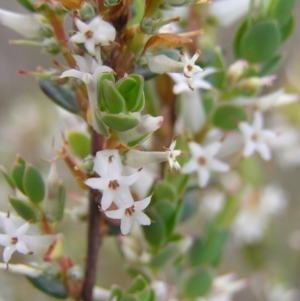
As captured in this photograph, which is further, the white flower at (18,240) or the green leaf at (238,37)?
the green leaf at (238,37)

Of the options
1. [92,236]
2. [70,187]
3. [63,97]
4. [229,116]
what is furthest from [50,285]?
[70,187]

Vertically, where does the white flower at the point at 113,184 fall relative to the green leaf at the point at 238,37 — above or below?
below

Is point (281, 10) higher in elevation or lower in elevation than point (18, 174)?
higher

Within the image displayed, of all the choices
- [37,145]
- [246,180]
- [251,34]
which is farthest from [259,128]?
[37,145]

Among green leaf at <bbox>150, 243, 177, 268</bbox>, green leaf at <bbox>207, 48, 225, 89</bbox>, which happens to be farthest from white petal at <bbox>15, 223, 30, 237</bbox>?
green leaf at <bbox>207, 48, 225, 89</bbox>

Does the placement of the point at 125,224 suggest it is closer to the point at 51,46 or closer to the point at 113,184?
the point at 113,184

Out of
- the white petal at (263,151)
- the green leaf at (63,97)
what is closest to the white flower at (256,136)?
the white petal at (263,151)

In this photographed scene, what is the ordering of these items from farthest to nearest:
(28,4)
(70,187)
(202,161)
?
(70,187) < (202,161) < (28,4)

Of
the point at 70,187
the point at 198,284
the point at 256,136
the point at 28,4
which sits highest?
the point at 28,4

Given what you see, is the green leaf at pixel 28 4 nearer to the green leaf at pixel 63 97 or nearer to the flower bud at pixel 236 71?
the green leaf at pixel 63 97
